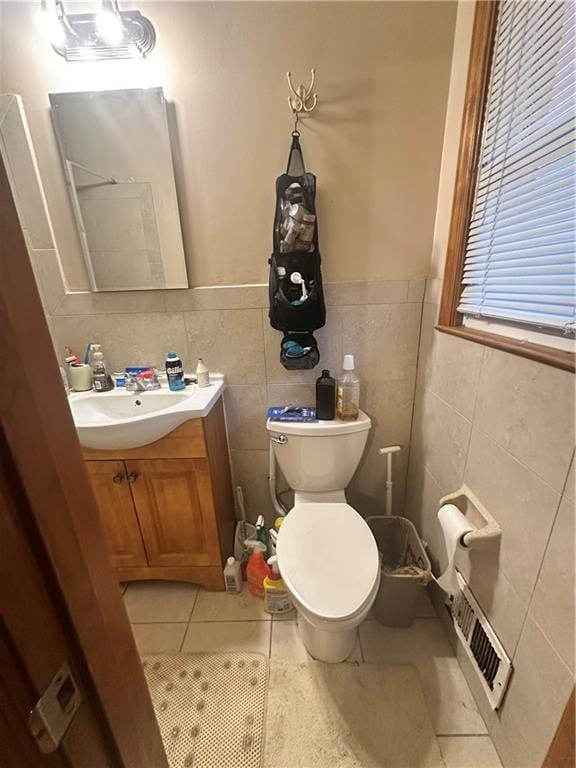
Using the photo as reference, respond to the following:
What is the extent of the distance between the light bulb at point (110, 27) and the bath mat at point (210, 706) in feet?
7.01

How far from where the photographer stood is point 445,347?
1166 millimetres

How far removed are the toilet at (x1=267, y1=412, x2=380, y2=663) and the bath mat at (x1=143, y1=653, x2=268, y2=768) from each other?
0.25 metres

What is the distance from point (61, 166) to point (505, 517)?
1902mm

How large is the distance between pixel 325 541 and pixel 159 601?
850 mm

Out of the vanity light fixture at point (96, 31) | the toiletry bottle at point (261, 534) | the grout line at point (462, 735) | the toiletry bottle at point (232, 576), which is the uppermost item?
the vanity light fixture at point (96, 31)

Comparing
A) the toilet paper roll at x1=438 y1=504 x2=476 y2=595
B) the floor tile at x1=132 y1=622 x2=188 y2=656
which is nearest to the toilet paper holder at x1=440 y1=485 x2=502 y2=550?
the toilet paper roll at x1=438 y1=504 x2=476 y2=595

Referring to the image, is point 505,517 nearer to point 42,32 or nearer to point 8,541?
point 8,541

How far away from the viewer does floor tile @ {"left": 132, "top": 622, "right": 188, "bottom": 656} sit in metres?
1.20

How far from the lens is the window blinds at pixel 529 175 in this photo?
28.0 inches

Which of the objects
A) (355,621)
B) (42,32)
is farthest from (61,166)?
(355,621)

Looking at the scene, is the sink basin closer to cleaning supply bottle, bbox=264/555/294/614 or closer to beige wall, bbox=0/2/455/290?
beige wall, bbox=0/2/455/290

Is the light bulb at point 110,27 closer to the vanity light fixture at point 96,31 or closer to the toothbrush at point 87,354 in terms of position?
the vanity light fixture at point 96,31

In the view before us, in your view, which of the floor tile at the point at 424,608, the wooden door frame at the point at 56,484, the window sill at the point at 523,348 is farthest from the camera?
the floor tile at the point at 424,608

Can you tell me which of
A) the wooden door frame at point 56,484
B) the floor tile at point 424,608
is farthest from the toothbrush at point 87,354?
the floor tile at point 424,608
